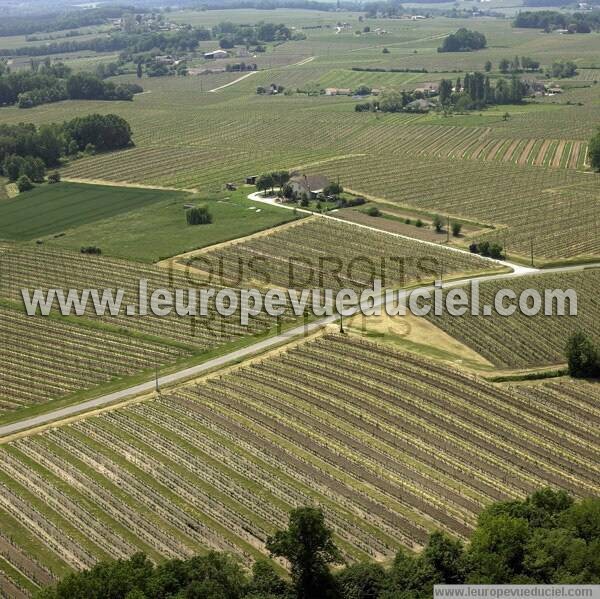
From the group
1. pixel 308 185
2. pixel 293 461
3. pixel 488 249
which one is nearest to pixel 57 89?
pixel 308 185

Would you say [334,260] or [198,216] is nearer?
[334,260]

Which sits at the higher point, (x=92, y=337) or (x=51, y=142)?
(x=51, y=142)

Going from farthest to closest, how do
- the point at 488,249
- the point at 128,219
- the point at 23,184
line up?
the point at 23,184
the point at 128,219
the point at 488,249

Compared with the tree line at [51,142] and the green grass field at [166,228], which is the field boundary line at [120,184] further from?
the green grass field at [166,228]

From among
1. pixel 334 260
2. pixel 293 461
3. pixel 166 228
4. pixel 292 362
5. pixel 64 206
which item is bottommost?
pixel 293 461

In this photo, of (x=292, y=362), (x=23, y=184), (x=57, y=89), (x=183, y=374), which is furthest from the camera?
(x=57, y=89)

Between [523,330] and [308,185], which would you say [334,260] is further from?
[308,185]

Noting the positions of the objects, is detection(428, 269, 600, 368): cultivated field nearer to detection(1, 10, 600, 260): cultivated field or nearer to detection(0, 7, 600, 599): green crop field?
detection(0, 7, 600, 599): green crop field
